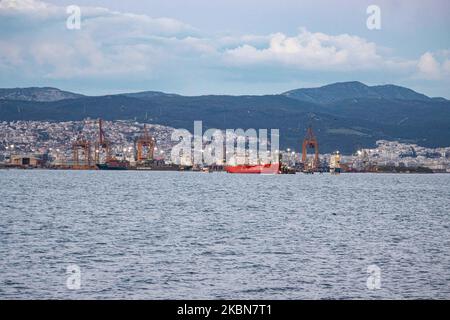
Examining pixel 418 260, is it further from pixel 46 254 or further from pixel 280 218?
pixel 280 218

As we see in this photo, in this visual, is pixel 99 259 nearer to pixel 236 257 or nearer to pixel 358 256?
pixel 236 257

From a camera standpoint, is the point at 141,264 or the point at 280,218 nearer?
the point at 141,264

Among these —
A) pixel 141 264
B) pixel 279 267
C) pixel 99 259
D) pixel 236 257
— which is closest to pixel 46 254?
pixel 99 259

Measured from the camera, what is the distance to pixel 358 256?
1543 inches

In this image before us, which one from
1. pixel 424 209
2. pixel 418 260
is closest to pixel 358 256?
pixel 418 260

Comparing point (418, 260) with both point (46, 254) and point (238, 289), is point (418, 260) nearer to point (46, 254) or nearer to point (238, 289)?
point (238, 289)

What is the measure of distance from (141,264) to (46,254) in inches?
237
